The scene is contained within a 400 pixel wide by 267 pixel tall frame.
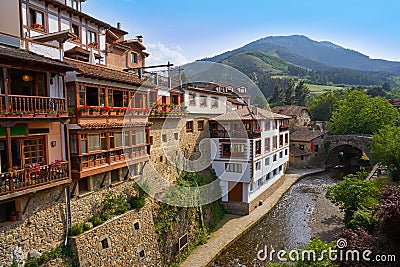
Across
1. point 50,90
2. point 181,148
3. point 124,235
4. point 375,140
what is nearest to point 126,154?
point 124,235

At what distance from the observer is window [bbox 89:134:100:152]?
568 inches

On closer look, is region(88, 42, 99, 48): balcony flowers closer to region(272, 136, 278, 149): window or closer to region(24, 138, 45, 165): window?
region(24, 138, 45, 165): window

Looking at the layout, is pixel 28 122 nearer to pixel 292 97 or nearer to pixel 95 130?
pixel 95 130

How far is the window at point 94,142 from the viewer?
14438 millimetres

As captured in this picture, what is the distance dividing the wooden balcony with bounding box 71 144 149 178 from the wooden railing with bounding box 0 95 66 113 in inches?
101

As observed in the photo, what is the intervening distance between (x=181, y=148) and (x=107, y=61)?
953cm

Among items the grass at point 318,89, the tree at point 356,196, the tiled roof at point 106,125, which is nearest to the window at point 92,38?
the tiled roof at point 106,125

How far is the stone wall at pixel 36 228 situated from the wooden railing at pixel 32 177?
32.6 inches

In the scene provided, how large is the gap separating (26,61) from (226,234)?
726 inches

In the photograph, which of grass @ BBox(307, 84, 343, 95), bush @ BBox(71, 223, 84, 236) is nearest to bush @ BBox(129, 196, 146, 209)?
bush @ BBox(71, 223, 84, 236)

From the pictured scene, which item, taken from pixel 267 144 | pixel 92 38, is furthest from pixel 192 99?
pixel 267 144

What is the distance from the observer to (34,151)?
12.6 m

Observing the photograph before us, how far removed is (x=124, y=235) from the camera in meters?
16.0

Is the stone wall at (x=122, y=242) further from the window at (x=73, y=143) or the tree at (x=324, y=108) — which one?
the tree at (x=324, y=108)
